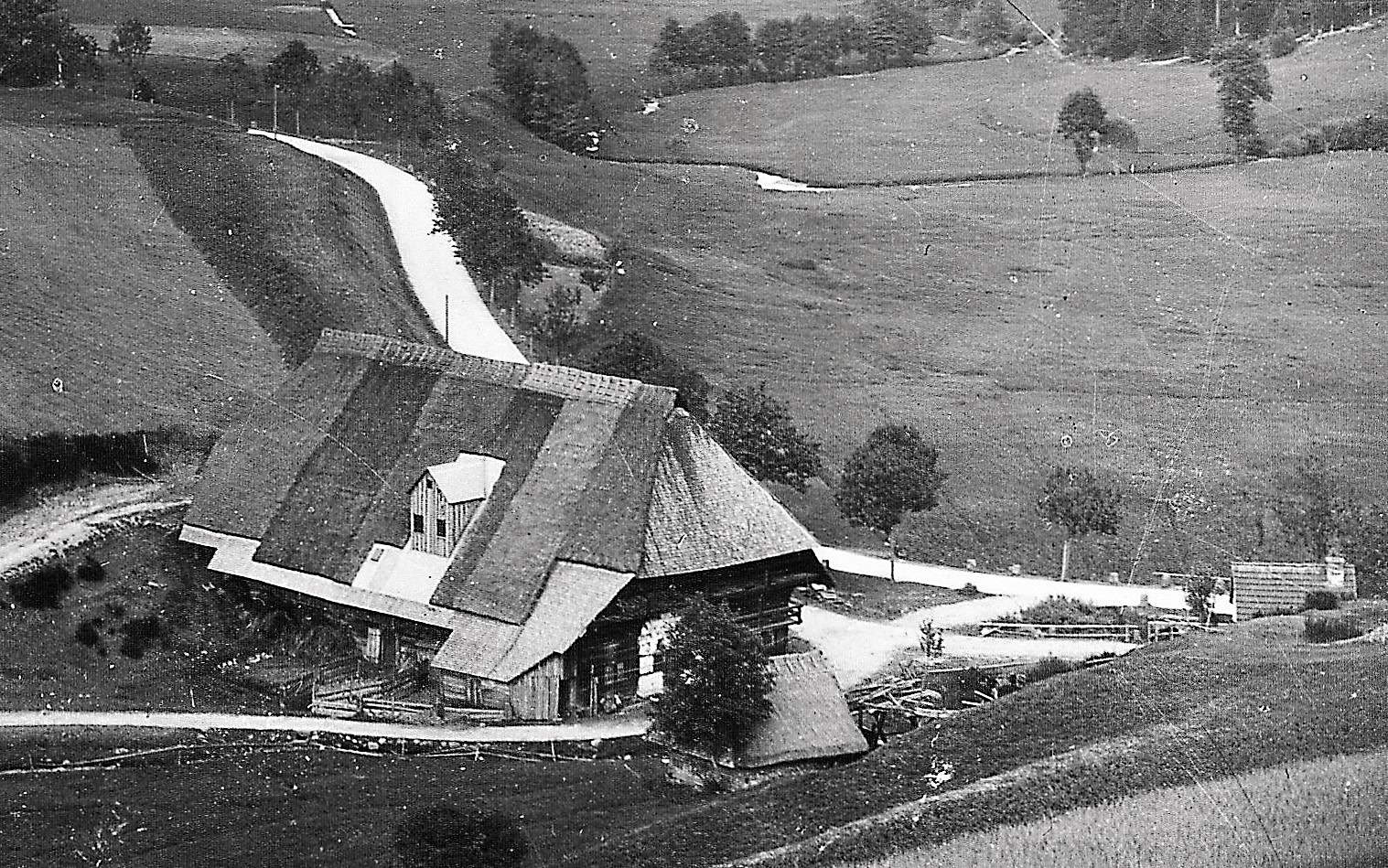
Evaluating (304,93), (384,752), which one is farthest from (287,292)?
(384,752)

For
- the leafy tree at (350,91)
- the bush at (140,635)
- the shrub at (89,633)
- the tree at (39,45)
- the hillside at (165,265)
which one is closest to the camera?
the shrub at (89,633)

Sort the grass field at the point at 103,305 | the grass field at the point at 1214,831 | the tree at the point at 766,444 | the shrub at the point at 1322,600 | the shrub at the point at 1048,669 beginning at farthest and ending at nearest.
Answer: the tree at the point at 766,444, the grass field at the point at 103,305, the shrub at the point at 1322,600, the shrub at the point at 1048,669, the grass field at the point at 1214,831

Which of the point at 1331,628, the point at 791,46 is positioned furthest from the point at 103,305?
the point at 1331,628

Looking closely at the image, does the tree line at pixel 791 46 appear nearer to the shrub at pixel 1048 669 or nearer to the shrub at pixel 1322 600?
the shrub at pixel 1322 600

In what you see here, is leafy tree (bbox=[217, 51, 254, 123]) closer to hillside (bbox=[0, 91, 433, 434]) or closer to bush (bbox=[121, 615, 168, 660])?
hillside (bbox=[0, 91, 433, 434])

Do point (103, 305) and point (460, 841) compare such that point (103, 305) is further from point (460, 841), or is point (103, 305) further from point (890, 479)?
point (460, 841)

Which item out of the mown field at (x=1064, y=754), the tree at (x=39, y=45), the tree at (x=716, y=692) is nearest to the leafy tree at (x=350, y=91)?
the tree at (x=39, y=45)

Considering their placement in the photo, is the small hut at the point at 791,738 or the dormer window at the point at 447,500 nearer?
the small hut at the point at 791,738
